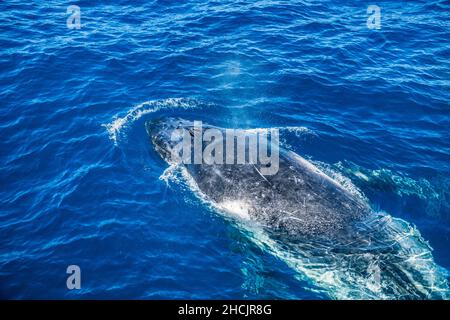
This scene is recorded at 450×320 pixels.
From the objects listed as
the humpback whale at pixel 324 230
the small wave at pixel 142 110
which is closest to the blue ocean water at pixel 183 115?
the small wave at pixel 142 110

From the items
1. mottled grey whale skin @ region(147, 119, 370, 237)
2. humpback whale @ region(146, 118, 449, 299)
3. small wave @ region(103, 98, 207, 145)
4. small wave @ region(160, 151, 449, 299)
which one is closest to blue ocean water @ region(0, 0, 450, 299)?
small wave @ region(103, 98, 207, 145)

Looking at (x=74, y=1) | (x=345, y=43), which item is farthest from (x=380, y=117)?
(x=74, y=1)

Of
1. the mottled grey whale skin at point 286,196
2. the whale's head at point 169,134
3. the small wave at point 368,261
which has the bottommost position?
the small wave at point 368,261

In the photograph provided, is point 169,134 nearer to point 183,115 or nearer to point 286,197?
point 183,115

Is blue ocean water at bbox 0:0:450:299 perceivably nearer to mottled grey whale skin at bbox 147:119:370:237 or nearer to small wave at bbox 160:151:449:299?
small wave at bbox 160:151:449:299

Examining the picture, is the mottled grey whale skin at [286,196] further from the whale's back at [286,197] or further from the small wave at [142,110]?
the small wave at [142,110]

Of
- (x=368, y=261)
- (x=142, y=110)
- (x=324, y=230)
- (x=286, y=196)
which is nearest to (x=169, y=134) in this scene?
(x=142, y=110)
